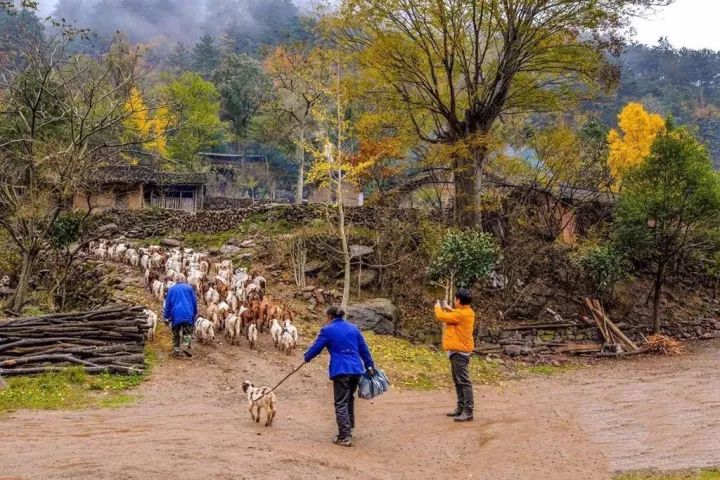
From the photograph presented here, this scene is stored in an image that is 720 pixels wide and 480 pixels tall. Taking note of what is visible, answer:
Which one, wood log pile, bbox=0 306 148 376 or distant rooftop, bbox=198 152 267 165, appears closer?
wood log pile, bbox=0 306 148 376

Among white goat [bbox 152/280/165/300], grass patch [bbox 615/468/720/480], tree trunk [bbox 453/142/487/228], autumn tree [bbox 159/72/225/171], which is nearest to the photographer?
grass patch [bbox 615/468/720/480]

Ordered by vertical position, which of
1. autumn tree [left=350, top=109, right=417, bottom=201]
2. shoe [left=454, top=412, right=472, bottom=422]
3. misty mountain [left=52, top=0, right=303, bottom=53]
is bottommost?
shoe [left=454, top=412, right=472, bottom=422]

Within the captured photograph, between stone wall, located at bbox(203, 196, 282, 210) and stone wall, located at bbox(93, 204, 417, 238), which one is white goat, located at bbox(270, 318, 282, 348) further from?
stone wall, located at bbox(203, 196, 282, 210)

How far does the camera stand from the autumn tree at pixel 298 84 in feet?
86.3

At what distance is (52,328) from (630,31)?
18.7 m

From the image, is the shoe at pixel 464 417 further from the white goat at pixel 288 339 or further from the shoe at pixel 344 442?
the white goat at pixel 288 339

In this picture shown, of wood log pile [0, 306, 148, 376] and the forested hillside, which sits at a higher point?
the forested hillside

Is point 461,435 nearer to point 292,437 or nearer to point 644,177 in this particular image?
point 292,437

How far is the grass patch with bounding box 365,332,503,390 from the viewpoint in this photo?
12.3 metres

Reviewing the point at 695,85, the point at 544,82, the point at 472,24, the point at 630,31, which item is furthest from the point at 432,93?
the point at 695,85

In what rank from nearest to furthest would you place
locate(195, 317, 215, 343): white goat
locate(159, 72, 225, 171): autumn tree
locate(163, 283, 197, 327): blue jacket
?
locate(163, 283, 197, 327): blue jacket
locate(195, 317, 215, 343): white goat
locate(159, 72, 225, 171): autumn tree

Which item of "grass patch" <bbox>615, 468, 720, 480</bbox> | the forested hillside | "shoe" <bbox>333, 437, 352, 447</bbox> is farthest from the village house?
the forested hillside

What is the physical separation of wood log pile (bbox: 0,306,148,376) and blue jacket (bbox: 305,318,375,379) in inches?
182

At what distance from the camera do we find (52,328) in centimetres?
1080
